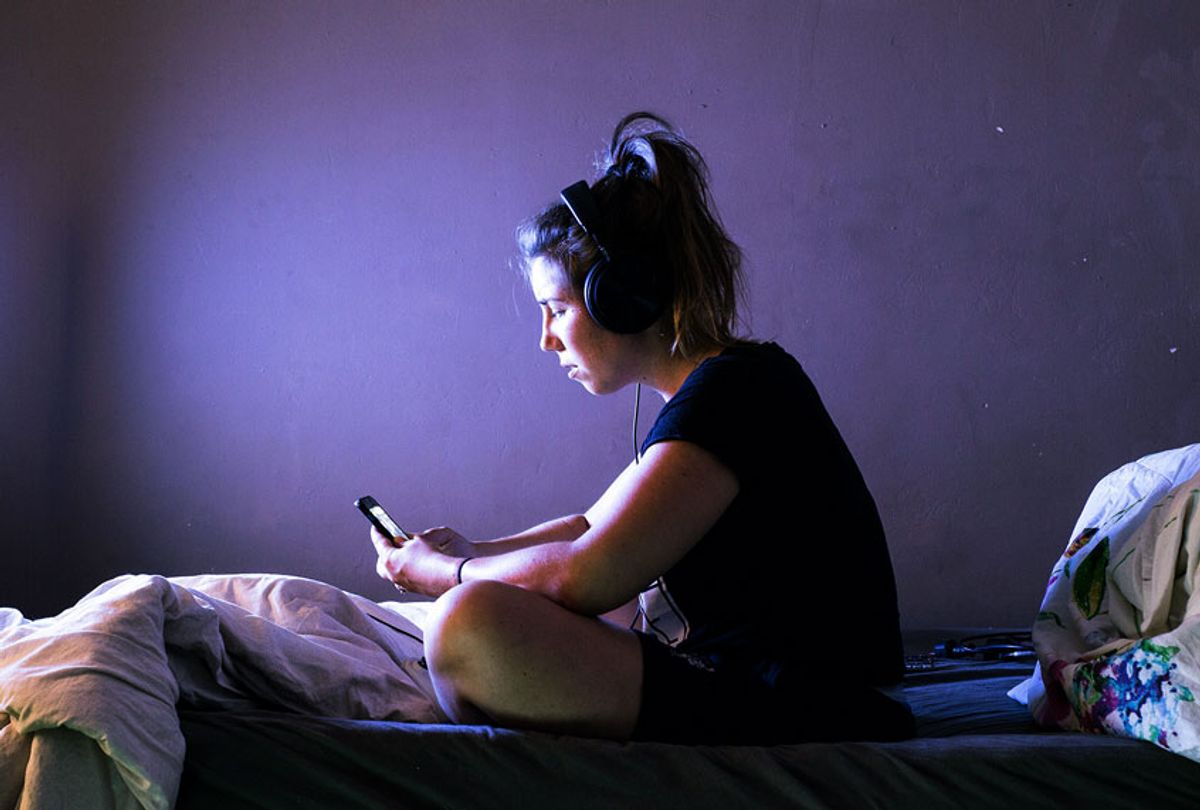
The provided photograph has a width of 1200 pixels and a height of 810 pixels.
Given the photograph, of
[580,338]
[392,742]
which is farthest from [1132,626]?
[392,742]

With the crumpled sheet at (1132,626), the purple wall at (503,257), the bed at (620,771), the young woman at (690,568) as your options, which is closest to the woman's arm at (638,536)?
the young woman at (690,568)

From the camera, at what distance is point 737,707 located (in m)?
1.16

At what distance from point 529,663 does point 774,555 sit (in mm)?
271

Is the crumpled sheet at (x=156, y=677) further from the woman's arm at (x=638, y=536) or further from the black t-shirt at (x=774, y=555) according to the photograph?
the black t-shirt at (x=774, y=555)

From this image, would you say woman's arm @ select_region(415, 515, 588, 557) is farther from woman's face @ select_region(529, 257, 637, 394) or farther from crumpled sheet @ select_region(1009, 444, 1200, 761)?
crumpled sheet @ select_region(1009, 444, 1200, 761)

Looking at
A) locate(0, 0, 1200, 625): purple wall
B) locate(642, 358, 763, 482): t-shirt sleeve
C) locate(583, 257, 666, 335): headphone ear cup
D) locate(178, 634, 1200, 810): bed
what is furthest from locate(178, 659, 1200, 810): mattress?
locate(0, 0, 1200, 625): purple wall

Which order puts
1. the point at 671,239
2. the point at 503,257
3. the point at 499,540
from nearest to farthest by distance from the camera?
1. the point at 671,239
2. the point at 499,540
3. the point at 503,257

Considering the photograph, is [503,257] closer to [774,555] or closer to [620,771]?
[774,555]

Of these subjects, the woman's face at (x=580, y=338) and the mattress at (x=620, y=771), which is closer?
the mattress at (x=620, y=771)

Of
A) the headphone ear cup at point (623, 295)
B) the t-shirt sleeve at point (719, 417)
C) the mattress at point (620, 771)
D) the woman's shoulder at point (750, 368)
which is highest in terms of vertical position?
the headphone ear cup at point (623, 295)

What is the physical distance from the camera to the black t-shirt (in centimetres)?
120

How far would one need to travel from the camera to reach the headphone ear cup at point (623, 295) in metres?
1.33

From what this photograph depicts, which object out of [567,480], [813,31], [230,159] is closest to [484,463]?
[567,480]

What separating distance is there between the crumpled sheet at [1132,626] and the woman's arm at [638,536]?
42 centimetres
